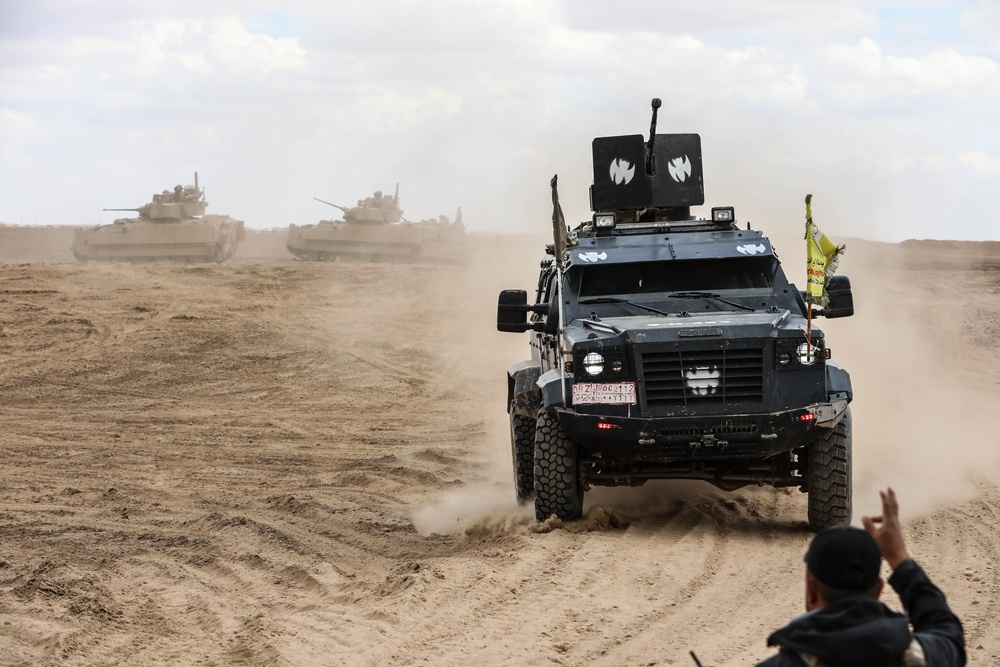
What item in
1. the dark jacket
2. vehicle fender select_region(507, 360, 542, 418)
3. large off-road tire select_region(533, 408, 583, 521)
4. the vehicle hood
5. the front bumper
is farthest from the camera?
vehicle fender select_region(507, 360, 542, 418)

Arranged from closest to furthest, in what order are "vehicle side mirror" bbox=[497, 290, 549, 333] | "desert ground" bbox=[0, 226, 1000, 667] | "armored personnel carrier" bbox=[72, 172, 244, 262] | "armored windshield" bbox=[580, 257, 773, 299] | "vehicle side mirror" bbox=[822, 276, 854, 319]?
1. "desert ground" bbox=[0, 226, 1000, 667]
2. "vehicle side mirror" bbox=[822, 276, 854, 319]
3. "vehicle side mirror" bbox=[497, 290, 549, 333]
4. "armored windshield" bbox=[580, 257, 773, 299]
5. "armored personnel carrier" bbox=[72, 172, 244, 262]

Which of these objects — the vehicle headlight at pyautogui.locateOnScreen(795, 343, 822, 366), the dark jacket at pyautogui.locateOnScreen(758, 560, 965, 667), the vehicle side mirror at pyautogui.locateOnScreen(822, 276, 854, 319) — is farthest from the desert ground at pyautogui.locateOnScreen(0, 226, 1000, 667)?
the dark jacket at pyautogui.locateOnScreen(758, 560, 965, 667)

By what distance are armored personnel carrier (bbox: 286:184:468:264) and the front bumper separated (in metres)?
36.7

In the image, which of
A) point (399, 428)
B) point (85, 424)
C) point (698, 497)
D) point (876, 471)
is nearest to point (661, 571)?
point (698, 497)

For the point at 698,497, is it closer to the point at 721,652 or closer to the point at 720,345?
the point at 720,345

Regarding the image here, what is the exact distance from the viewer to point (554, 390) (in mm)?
Answer: 9336

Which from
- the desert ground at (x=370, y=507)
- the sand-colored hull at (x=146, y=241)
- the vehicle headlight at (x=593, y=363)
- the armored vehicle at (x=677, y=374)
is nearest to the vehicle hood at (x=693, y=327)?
the armored vehicle at (x=677, y=374)

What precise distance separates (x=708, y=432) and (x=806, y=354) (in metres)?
0.84

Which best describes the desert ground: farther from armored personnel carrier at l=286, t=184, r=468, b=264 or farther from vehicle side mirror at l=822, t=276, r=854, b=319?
armored personnel carrier at l=286, t=184, r=468, b=264

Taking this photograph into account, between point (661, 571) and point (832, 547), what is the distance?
5.23 m

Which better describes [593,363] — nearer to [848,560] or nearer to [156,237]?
[848,560]

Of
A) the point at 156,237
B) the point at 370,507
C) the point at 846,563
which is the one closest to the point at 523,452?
the point at 370,507

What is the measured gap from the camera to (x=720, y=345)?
885 centimetres

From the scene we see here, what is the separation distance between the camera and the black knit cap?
3.05 meters
